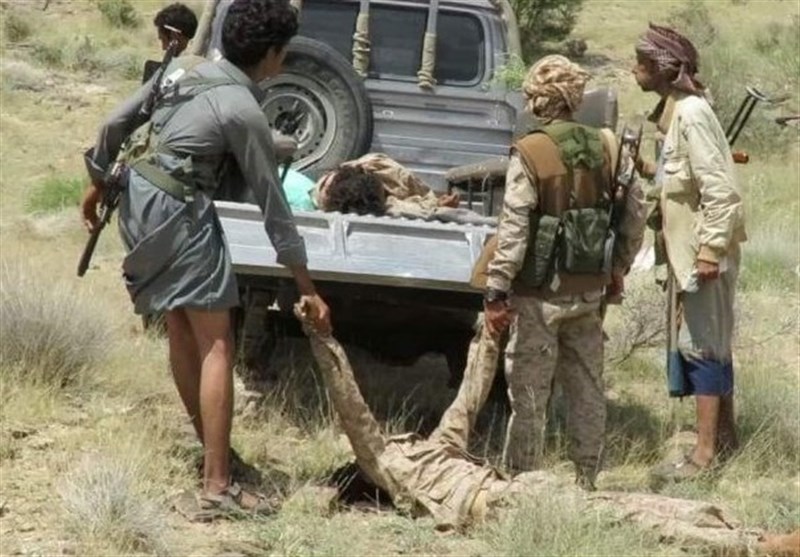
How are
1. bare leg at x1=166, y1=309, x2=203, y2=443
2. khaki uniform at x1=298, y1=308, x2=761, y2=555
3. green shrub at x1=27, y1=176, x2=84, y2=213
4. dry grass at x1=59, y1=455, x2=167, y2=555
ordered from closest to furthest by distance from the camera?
dry grass at x1=59, y1=455, x2=167, y2=555, khaki uniform at x1=298, y1=308, x2=761, y2=555, bare leg at x1=166, y1=309, x2=203, y2=443, green shrub at x1=27, y1=176, x2=84, y2=213

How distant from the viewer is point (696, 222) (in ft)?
20.5

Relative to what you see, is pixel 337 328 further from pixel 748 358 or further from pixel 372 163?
pixel 748 358

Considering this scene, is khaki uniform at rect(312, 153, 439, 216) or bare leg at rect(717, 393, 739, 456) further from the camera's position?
khaki uniform at rect(312, 153, 439, 216)

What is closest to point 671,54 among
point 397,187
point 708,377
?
point 708,377

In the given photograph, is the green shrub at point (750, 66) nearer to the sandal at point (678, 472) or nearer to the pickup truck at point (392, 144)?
the pickup truck at point (392, 144)

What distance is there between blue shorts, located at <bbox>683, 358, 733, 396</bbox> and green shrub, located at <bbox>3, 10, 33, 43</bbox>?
18125 millimetres

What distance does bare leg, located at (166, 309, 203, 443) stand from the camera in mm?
5441

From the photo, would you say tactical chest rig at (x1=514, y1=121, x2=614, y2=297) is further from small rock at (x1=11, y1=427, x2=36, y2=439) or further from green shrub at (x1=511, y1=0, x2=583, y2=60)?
green shrub at (x1=511, y1=0, x2=583, y2=60)

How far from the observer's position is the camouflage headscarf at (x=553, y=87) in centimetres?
562

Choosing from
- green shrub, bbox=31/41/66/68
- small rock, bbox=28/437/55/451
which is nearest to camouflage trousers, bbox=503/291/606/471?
small rock, bbox=28/437/55/451

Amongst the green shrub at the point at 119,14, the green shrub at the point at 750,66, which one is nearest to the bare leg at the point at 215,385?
the green shrub at the point at 750,66

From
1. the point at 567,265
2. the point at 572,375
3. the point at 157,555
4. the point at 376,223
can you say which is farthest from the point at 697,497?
the point at 157,555

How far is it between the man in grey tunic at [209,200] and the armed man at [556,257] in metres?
0.77

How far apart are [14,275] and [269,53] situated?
2.69m
